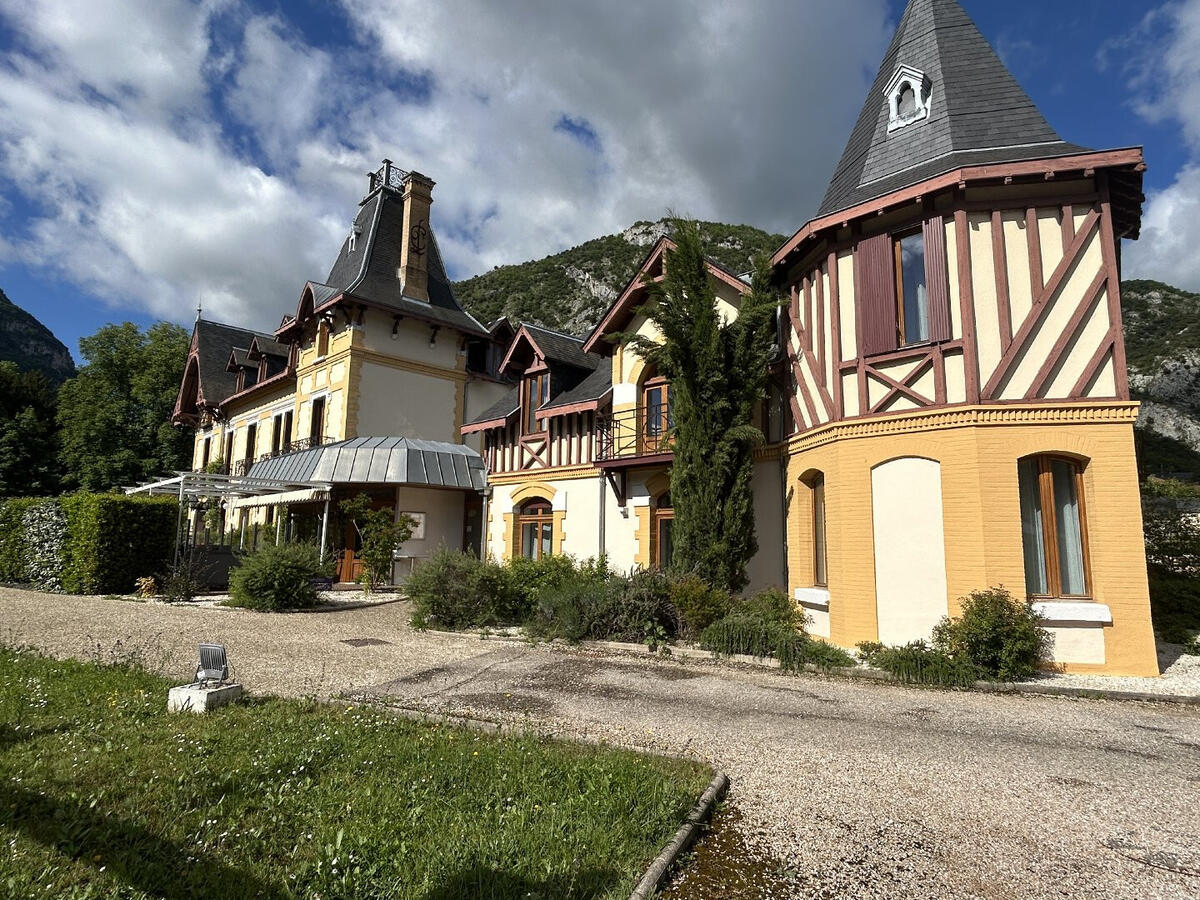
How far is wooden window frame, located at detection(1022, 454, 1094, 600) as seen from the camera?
848 cm

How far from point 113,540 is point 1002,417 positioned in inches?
729

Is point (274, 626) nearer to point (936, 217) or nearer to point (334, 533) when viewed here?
point (334, 533)

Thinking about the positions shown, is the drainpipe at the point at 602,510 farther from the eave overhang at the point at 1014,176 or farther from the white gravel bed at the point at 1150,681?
the white gravel bed at the point at 1150,681

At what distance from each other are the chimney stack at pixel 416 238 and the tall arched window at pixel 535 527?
9.92 m

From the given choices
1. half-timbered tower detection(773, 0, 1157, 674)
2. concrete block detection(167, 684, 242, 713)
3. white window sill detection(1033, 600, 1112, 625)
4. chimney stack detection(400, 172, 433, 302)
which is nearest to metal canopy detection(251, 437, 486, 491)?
chimney stack detection(400, 172, 433, 302)

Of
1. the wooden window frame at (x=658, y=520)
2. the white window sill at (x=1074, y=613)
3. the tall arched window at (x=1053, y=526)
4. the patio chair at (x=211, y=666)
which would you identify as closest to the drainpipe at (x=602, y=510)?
the wooden window frame at (x=658, y=520)

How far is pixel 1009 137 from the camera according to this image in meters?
9.77

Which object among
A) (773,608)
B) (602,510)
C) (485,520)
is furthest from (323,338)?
(773,608)

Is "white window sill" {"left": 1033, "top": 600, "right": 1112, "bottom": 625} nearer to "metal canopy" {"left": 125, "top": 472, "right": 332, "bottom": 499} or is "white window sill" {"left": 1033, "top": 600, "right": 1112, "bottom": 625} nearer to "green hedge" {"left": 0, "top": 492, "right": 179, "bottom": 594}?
"metal canopy" {"left": 125, "top": 472, "right": 332, "bottom": 499}

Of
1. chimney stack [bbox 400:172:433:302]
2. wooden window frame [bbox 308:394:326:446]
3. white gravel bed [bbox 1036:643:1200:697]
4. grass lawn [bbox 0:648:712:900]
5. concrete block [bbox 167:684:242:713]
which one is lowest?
white gravel bed [bbox 1036:643:1200:697]

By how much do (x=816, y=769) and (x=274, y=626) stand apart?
953 cm

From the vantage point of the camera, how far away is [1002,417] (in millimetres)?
8734

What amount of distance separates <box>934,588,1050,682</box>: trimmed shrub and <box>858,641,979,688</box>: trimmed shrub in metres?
0.12

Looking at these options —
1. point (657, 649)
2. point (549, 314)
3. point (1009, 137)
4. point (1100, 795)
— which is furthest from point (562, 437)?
point (549, 314)
